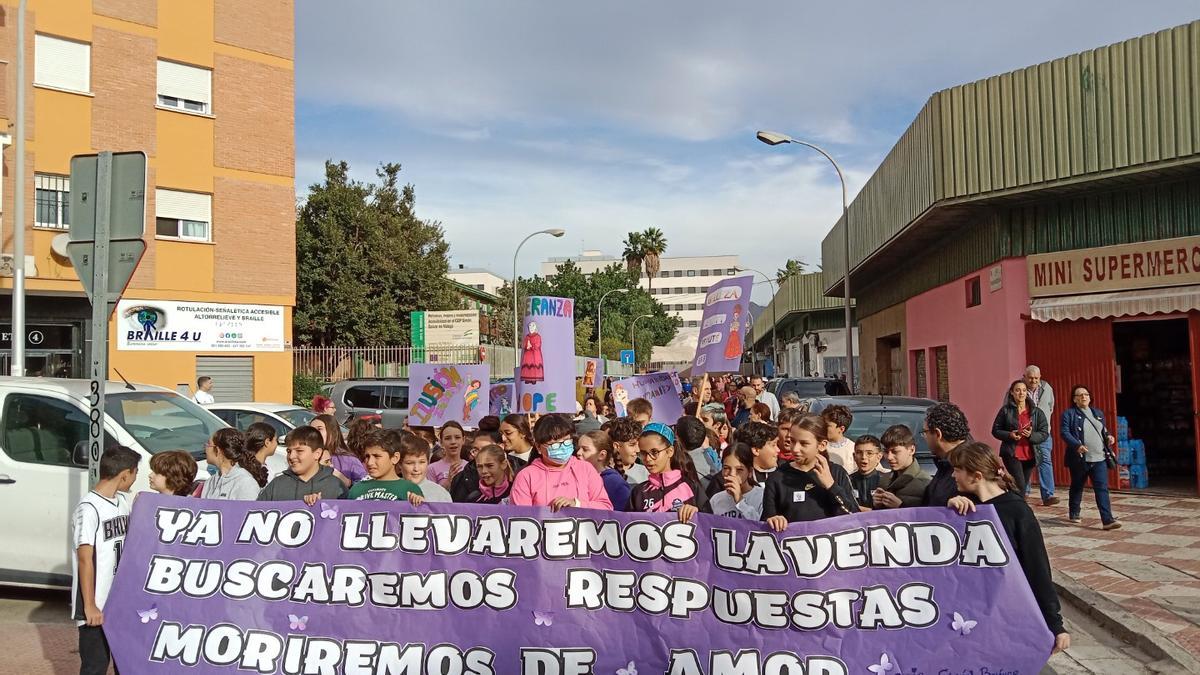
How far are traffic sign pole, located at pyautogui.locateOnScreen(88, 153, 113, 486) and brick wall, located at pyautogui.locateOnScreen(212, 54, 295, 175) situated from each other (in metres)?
18.8

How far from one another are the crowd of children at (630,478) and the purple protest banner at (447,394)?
3.47 metres

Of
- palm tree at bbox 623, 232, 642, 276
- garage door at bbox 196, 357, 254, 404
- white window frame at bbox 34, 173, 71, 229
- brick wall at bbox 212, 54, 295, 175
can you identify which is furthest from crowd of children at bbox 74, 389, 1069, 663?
palm tree at bbox 623, 232, 642, 276

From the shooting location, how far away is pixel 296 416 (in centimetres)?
1370

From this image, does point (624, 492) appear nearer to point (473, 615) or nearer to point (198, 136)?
point (473, 615)

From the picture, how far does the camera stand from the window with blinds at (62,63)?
20.6m

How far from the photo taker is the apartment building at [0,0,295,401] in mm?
20594

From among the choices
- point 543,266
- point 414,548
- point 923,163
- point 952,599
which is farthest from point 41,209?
point 543,266

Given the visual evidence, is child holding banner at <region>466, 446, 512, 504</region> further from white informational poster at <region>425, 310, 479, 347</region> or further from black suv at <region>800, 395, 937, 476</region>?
white informational poster at <region>425, 310, 479, 347</region>

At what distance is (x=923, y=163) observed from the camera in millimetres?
14609

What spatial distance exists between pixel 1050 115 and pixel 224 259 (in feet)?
61.8

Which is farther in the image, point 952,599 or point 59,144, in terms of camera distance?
point 59,144

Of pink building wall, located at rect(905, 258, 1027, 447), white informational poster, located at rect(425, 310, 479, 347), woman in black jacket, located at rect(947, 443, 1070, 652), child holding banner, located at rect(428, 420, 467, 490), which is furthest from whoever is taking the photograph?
white informational poster, located at rect(425, 310, 479, 347)

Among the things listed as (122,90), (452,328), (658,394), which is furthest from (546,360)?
(452,328)

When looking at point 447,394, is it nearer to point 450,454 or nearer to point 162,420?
point 450,454
